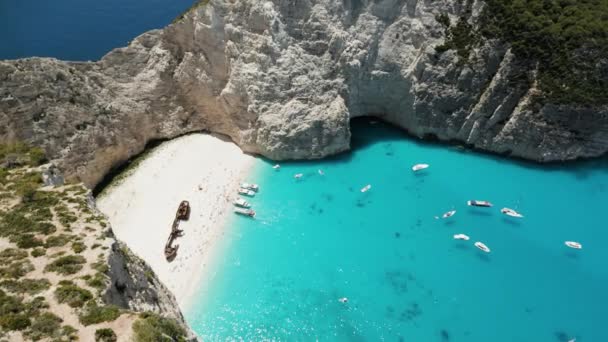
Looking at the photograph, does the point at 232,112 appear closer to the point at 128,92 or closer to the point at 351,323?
the point at 128,92

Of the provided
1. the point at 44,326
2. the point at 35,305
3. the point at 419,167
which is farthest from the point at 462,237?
the point at 35,305

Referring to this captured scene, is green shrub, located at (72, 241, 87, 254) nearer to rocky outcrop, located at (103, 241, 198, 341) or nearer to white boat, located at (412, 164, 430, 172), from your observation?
rocky outcrop, located at (103, 241, 198, 341)

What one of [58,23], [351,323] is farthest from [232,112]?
[58,23]

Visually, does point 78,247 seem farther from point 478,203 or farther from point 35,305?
point 478,203

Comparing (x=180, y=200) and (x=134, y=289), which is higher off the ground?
(x=134, y=289)

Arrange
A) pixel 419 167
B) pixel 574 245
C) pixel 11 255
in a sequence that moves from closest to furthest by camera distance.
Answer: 1. pixel 11 255
2. pixel 574 245
3. pixel 419 167

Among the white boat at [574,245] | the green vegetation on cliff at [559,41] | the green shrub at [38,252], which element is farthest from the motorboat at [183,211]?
the green vegetation on cliff at [559,41]

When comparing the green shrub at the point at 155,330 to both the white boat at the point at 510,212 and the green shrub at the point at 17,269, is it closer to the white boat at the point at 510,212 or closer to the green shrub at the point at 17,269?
the green shrub at the point at 17,269
